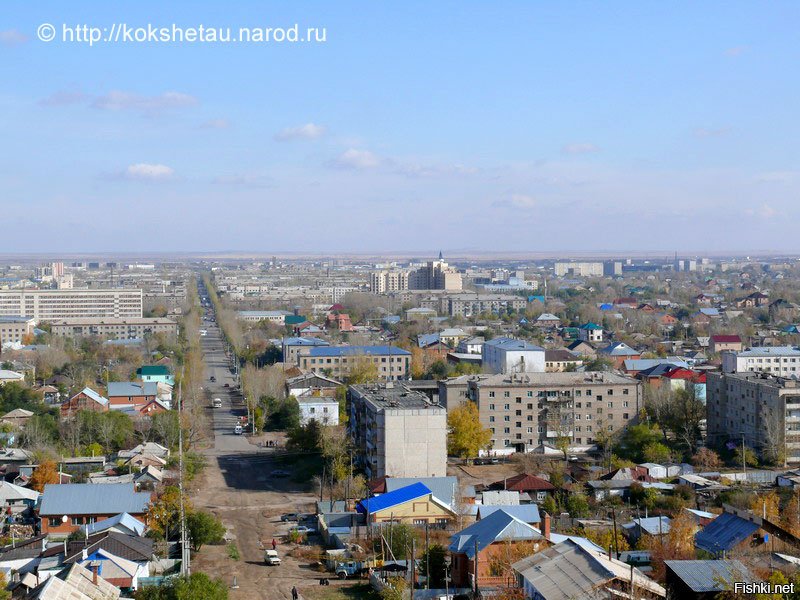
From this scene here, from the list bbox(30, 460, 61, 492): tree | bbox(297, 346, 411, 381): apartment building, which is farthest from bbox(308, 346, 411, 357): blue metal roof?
bbox(30, 460, 61, 492): tree

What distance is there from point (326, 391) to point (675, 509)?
38.9 feet

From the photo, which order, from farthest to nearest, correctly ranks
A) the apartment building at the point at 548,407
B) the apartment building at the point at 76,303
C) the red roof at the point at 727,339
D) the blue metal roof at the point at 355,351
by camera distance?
the apartment building at the point at 76,303, the red roof at the point at 727,339, the blue metal roof at the point at 355,351, the apartment building at the point at 548,407

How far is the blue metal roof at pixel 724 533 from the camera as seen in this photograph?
10.7 m

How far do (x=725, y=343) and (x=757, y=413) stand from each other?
16129 millimetres

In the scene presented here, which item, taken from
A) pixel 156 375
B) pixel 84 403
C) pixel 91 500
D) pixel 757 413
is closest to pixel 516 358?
pixel 757 413

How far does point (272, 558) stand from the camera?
12.2 meters

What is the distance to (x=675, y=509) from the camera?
538 inches

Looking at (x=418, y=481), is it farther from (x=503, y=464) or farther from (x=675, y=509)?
(x=503, y=464)

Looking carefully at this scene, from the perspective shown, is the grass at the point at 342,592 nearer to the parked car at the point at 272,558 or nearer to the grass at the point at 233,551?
the parked car at the point at 272,558

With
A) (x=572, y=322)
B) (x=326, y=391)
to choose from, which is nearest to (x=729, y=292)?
(x=572, y=322)

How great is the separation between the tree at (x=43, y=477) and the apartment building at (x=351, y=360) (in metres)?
13.0

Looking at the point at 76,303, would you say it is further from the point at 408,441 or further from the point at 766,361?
the point at 408,441

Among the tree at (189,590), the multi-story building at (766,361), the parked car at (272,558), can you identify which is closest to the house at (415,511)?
the parked car at (272,558)

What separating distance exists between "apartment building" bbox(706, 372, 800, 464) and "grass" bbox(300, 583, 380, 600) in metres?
9.23
